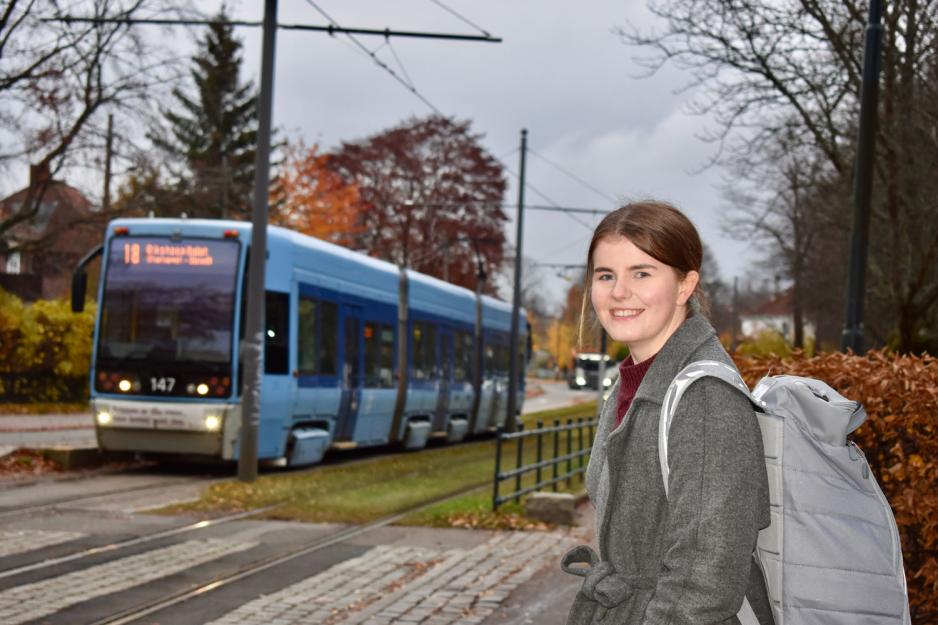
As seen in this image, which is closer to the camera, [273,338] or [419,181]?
[273,338]

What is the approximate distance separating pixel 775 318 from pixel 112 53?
4782 inches

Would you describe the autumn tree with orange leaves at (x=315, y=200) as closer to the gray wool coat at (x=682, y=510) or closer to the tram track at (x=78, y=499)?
the tram track at (x=78, y=499)

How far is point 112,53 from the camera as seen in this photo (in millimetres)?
23734

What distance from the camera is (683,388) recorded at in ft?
8.06

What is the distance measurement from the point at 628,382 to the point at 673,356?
0.17 meters

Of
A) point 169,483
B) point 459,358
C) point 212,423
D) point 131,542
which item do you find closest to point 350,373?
point 212,423

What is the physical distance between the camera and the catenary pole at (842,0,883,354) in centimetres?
1164

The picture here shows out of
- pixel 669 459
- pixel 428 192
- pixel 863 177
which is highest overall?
pixel 428 192

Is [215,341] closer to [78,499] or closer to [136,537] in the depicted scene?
[78,499]

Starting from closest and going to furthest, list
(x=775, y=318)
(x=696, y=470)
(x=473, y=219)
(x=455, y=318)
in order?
(x=696, y=470)
(x=455, y=318)
(x=473, y=219)
(x=775, y=318)

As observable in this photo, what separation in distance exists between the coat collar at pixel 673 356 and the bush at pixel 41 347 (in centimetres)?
2783

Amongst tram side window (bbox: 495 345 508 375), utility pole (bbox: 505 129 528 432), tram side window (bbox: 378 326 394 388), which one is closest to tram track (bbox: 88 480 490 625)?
tram side window (bbox: 378 326 394 388)

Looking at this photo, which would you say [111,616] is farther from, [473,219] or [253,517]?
[473,219]

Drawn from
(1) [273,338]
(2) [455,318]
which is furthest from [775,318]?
(1) [273,338]
